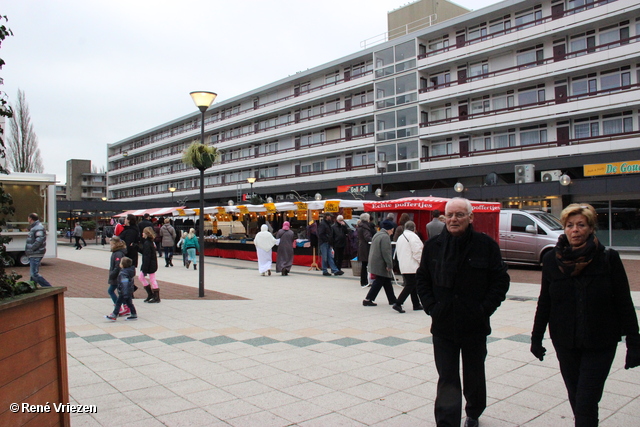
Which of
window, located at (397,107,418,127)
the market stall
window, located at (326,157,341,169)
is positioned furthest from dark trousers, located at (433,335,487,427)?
window, located at (326,157,341,169)

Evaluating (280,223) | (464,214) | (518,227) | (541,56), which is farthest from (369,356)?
(541,56)

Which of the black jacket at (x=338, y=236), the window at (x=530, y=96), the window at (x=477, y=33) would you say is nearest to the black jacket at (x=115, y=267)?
the black jacket at (x=338, y=236)

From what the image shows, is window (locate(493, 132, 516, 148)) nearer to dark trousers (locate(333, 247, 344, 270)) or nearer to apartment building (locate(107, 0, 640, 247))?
apartment building (locate(107, 0, 640, 247))

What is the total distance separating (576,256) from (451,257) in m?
0.78

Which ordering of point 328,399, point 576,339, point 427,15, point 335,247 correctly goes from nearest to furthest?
point 576,339 < point 328,399 < point 335,247 < point 427,15

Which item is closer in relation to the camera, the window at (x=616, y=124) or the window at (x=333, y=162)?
the window at (x=616, y=124)

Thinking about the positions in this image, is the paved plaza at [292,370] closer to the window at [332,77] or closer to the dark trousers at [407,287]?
the dark trousers at [407,287]

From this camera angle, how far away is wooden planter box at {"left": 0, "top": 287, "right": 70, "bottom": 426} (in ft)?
9.36

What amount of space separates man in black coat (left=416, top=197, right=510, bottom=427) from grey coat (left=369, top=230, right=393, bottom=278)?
5.44 meters

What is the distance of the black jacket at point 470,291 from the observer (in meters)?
3.48

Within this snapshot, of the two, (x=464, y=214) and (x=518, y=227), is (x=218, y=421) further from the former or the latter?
(x=518, y=227)

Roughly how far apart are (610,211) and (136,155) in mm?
73994

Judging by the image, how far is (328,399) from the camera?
14.8ft

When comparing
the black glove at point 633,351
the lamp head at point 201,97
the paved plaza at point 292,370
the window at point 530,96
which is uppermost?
the window at point 530,96
